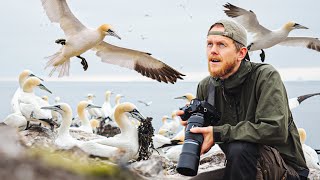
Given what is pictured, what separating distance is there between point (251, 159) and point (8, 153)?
2028mm

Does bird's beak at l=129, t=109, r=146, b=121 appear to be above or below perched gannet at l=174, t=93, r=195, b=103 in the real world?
above

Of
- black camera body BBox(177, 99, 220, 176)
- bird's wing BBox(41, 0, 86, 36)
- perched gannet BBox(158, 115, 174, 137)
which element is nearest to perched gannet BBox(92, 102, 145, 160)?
black camera body BBox(177, 99, 220, 176)

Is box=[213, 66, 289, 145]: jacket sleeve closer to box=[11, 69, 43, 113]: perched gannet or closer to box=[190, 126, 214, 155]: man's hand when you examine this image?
box=[190, 126, 214, 155]: man's hand

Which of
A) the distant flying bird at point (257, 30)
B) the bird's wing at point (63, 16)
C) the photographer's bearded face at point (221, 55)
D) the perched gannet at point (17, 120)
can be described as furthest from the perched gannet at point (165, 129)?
the photographer's bearded face at point (221, 55)

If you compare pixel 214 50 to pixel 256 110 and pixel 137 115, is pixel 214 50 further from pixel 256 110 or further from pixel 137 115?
pixel 137 115

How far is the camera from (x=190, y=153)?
2.77 metres

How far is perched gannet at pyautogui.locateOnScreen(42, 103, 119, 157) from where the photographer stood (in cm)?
547

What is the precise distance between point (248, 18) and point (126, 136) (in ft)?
25.0

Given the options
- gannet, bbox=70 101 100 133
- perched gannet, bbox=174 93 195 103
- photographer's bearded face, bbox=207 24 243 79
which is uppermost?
photographer's bearded face, bbox=207 24 243 79

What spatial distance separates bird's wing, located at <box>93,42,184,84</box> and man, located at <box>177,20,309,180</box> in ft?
23.0

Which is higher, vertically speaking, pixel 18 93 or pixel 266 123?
pixel 266 123

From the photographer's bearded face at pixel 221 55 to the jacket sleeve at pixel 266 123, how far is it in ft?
0.67

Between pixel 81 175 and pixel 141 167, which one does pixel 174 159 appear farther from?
pixel 81 175

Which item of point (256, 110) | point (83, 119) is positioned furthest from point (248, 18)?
point (256, 110)
